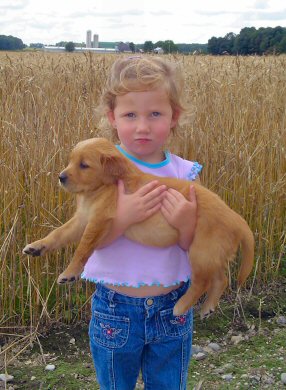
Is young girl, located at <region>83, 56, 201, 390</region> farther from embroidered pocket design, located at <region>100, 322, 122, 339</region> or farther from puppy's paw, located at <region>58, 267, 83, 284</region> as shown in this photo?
puppy's paw, located at <region>58, 267, 83, 284</region>

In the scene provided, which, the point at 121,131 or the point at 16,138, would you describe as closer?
the point at 121,131

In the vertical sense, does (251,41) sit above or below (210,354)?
above

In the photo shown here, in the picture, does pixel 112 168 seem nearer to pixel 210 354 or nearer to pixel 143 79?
pixel 143 79

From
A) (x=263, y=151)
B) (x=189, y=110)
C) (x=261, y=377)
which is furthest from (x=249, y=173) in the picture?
(x=189, y=110)

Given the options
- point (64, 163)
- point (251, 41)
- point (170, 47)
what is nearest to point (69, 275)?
point (64, 163)

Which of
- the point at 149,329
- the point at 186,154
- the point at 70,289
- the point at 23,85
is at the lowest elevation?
the point at 70,289

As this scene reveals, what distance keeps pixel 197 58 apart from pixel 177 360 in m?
6.26

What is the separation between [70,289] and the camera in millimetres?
3377

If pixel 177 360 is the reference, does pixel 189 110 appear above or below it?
above

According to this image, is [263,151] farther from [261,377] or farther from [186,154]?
[261,377]

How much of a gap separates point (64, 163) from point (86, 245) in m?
1.71

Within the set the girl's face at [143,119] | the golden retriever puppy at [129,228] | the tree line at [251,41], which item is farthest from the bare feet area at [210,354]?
the tree line at [251,41]

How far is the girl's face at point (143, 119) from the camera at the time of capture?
190 centimetres

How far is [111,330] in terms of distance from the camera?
77.2 inches
